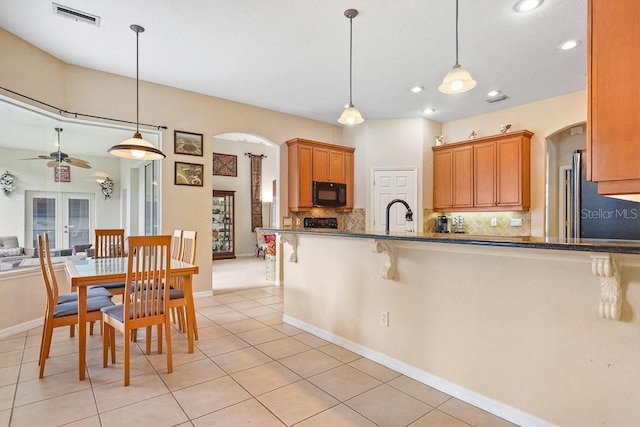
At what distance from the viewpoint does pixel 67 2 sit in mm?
2758

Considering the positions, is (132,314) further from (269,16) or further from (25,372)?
(269,16)

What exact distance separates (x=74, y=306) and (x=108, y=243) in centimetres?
139

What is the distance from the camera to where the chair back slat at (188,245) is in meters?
3.35

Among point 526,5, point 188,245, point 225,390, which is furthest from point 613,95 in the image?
point 188,245

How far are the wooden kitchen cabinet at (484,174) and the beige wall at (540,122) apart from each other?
4.5 inches

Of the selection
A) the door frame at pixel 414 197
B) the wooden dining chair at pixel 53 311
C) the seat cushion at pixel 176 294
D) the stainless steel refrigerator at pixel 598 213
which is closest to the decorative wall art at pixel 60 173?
the wooden dining chair at pixel 53 311

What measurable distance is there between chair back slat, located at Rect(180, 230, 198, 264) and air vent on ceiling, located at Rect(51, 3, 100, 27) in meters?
2.12

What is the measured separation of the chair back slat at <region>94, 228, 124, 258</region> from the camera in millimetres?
3777

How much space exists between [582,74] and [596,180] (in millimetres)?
4002

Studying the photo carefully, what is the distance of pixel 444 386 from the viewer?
2234 mm

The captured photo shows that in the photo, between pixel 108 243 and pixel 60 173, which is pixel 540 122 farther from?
pixel 60 173

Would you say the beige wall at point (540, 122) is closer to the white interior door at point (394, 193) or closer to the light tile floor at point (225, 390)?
the white interior door at point (394, 193)

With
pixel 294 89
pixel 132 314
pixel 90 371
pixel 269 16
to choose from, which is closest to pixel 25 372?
pixel 90 371

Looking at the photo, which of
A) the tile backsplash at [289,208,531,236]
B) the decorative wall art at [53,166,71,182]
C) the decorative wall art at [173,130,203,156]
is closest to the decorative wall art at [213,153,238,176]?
the decorative wall art at [53,166,71,182]
